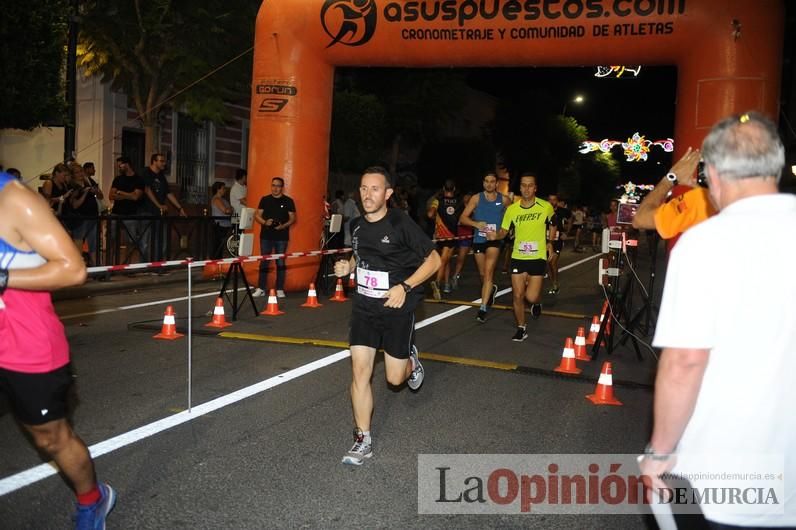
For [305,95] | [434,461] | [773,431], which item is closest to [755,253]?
[773,431]

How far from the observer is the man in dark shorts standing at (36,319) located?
306 cm

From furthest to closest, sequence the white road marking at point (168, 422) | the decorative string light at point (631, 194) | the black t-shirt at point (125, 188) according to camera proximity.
→ the black t-shirt at point (125, 188), the decorative string light at point (631, 194), the white road marking at point (168, 422)

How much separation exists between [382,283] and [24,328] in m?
2.44

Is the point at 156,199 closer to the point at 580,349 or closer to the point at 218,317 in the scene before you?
the point at 218,317

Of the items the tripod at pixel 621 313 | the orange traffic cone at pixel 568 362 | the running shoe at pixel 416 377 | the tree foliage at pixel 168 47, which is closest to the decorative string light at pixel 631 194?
the tripod at pixel 621 313

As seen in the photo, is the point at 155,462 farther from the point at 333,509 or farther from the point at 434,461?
the point at 434,461

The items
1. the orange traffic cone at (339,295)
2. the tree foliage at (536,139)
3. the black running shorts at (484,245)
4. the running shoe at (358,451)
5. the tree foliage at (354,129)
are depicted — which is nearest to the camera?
the running shoe at (358,451)

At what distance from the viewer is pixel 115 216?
13.2m

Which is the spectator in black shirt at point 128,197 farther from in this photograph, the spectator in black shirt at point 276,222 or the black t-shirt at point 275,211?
the black t-shirt at point 275,211

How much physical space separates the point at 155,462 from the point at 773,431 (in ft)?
12.1

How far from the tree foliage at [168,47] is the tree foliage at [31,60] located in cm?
366

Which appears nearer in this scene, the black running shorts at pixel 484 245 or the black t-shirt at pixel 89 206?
the black running shorts at pixel 484 245

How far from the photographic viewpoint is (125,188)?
14.0 metres

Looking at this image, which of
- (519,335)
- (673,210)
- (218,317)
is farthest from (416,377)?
(218,317)
